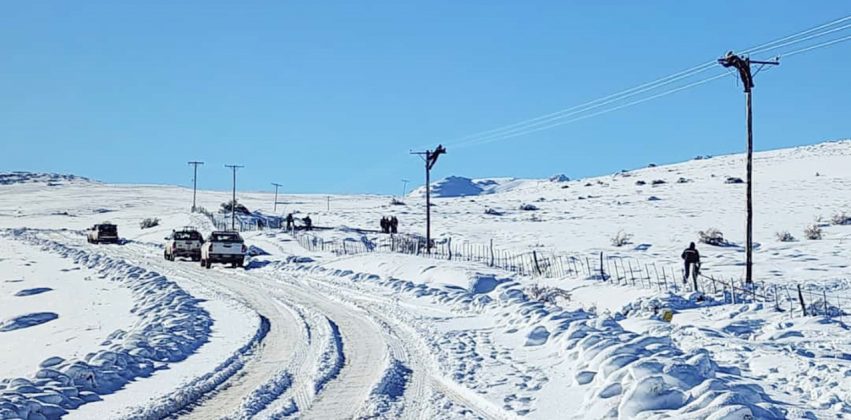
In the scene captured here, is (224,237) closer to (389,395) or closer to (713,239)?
(713,239)

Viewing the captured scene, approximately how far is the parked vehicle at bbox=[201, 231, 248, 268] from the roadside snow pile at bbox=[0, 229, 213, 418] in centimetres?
1253

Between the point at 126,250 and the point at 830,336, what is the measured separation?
45.1m

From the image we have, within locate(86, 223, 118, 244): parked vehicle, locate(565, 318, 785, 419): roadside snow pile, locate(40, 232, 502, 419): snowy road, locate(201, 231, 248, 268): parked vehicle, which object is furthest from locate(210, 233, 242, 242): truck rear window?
locate(565, 318, 785, 419): roadside snow pile

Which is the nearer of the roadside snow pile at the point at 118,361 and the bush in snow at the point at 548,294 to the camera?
the roadside snow pile at the point at 118,361

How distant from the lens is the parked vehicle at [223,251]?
40281 millimetres

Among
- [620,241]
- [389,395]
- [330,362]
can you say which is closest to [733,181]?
[620,241]

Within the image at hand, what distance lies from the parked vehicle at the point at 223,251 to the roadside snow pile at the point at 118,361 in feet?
41.1

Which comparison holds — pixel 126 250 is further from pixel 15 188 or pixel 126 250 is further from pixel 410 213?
pixel 15 188

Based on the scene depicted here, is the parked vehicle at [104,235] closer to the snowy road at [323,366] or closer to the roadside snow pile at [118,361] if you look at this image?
the roadside snow pile at [118,361]

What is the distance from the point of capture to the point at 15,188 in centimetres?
16475

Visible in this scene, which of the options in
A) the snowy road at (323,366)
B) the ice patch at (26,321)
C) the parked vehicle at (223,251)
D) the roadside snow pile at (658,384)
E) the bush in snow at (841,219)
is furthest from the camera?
the bush in snow at (841,219)

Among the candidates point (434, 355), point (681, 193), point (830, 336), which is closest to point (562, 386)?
point (434, 355)

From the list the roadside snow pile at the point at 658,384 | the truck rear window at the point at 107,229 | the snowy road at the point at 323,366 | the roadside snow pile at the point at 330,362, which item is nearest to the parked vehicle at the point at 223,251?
the snowy road at the point at 323,366

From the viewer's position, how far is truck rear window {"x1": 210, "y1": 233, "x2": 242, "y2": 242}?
4106 centimetres
